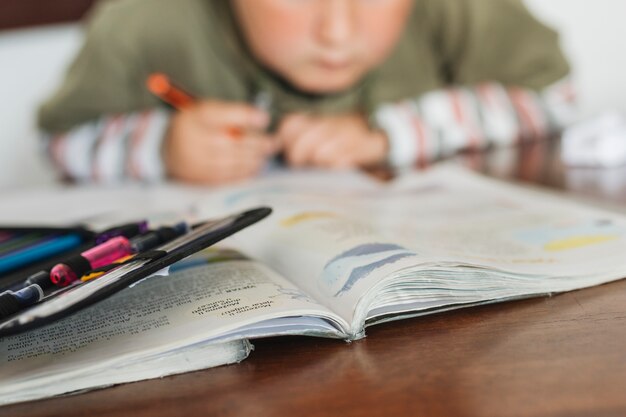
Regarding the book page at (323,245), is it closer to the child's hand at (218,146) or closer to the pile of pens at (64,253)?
the pile of pens at (64,253)

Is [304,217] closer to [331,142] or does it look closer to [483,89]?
[331,142]

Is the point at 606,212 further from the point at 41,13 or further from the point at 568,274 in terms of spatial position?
the point at 41,13

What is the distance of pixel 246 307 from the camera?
1.01ft

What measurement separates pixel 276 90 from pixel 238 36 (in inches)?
3.4

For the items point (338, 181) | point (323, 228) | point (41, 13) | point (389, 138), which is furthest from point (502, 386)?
point (41, 13)

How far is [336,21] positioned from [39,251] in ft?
1.57

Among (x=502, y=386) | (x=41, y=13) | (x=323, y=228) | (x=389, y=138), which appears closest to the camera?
(x=502, y=386)

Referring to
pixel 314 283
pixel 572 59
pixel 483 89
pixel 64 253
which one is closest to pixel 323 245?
pixel 314 283

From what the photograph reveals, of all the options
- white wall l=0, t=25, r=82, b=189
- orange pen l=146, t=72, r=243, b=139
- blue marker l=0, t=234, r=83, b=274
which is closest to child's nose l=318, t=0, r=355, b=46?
orange pen l=146, t=72, r=243, b=139

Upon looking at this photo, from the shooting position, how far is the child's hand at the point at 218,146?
0.80 metres

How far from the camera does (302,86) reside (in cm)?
91

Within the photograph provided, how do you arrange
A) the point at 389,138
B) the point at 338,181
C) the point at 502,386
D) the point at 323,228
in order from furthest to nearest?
the point at 389,138, the point at 338,181, the point at 323,228, the point at 502,386

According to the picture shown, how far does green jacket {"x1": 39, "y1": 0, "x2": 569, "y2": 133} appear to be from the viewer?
0.98 meters

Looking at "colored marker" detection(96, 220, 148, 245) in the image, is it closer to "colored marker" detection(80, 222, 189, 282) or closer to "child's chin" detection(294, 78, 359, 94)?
"colored marker" detection(80, 222, 189, 282)
